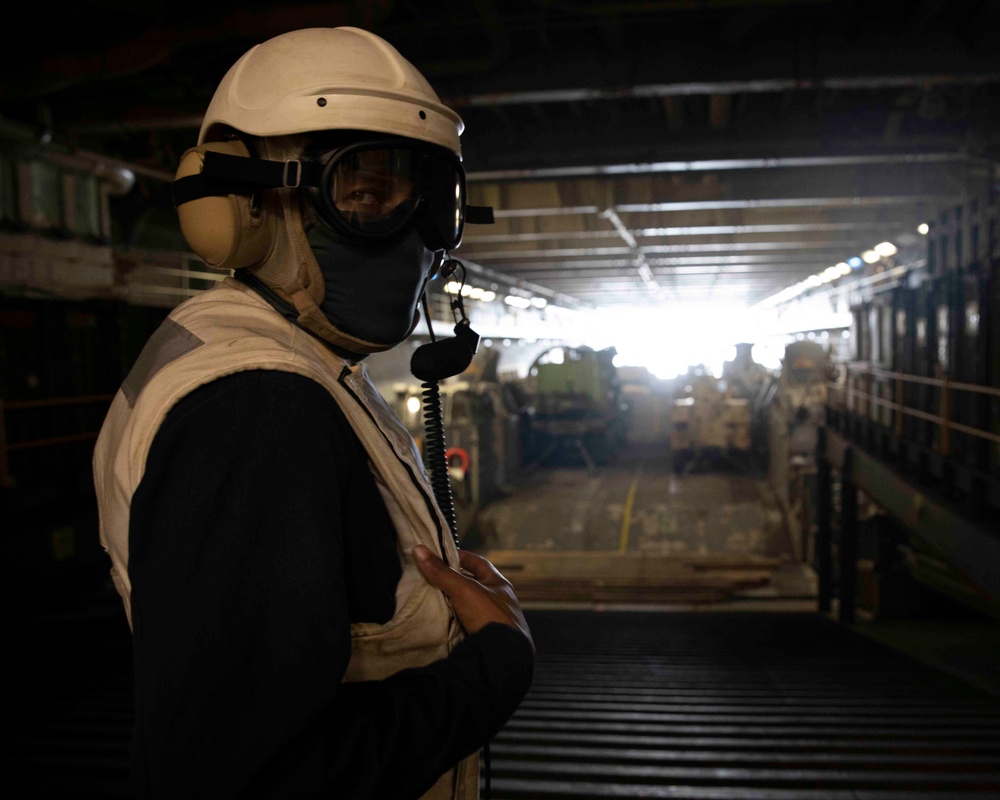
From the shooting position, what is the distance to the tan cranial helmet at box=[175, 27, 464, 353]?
1402 mm

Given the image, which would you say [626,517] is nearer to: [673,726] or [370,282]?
[673,726]

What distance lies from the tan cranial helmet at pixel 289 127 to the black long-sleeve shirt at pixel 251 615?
14.1 inches

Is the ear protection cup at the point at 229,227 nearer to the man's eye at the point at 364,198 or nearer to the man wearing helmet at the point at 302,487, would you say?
the man wearing helmet at the point at 302,487

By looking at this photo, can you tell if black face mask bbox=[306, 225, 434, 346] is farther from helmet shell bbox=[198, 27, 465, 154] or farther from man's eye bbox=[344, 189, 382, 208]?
helmet shell bbox=[198, 27, 465, 154]

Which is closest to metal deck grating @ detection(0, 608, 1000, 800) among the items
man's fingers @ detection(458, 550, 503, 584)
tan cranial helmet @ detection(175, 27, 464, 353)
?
man's fingers @ detection(458, 550, 503, 584)

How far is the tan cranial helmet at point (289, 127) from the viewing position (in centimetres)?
140

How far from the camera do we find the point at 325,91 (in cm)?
140

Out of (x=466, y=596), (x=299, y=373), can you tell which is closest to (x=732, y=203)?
(x=466, y=596)

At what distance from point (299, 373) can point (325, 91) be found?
548 millimetres

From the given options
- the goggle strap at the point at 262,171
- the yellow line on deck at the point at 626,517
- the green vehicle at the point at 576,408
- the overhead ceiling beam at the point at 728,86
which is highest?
the overhead ceiling beam at the point at 728,86

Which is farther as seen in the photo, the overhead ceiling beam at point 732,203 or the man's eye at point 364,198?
the overhead ceiling beam at point 732,203

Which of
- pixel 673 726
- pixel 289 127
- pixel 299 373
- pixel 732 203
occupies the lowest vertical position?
pixel 673 726

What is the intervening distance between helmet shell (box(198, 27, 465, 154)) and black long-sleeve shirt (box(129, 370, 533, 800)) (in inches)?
20.4

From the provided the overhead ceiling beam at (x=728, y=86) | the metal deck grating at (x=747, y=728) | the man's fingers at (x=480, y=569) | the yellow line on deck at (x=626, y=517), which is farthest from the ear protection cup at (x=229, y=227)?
the yellow line on deck at (x=626, y=517)
